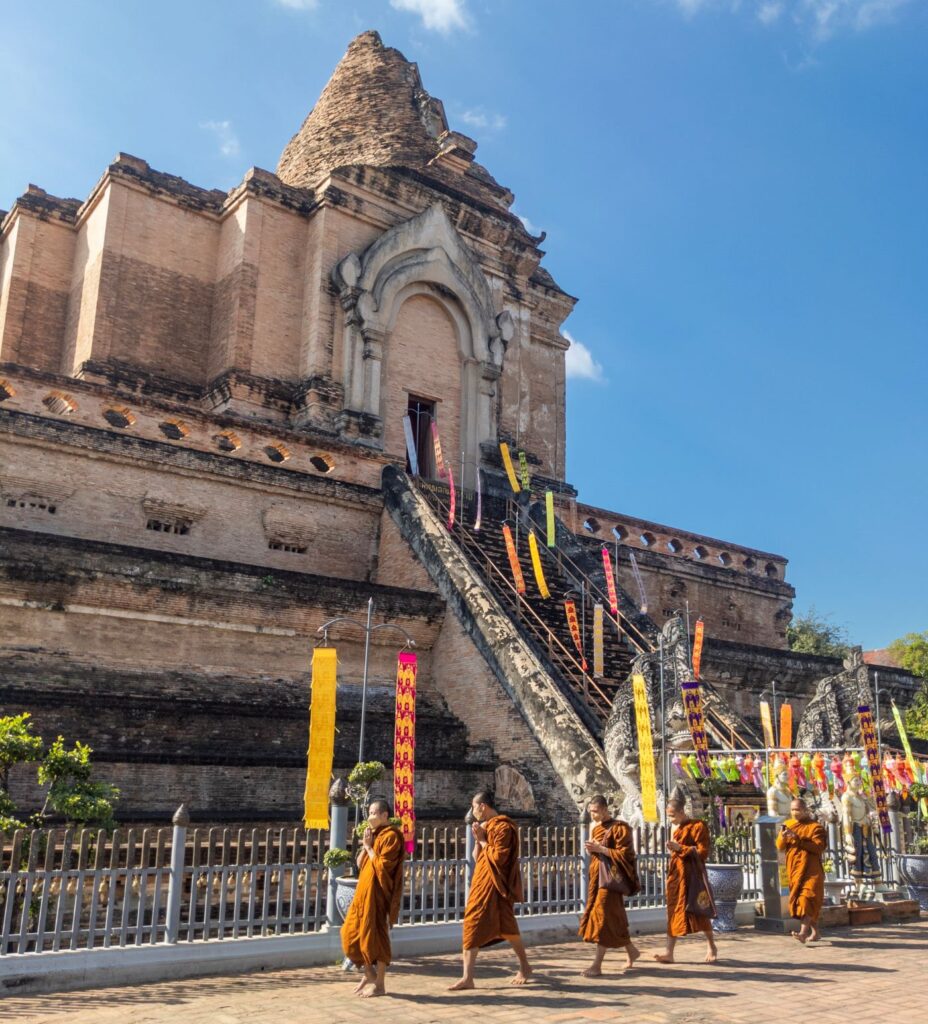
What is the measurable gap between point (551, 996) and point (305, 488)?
11124 millimetres

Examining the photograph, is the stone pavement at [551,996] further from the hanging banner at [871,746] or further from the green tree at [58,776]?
the hanging banner at [871,746]

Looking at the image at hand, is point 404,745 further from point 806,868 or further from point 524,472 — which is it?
point 524,472

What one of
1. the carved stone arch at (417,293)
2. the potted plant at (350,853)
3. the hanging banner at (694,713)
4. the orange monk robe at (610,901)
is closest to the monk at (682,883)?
the orange monk robe at (610,901)

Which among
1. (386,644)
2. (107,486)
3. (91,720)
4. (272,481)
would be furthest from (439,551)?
(91,720)

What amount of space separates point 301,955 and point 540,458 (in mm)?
16116

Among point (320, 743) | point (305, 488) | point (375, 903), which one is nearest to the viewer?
point (375, 903)

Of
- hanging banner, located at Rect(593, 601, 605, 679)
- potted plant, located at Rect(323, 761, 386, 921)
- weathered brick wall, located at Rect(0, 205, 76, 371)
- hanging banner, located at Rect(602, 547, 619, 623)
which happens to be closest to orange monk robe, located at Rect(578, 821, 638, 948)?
potted plant, located at Rect(323, 761, 386, 921)

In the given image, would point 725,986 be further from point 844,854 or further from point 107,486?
point 107,486

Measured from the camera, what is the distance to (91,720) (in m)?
11.2

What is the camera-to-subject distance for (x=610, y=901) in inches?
320

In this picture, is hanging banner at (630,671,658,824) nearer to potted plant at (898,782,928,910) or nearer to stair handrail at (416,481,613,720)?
stair handrail at (416,481,613,720)

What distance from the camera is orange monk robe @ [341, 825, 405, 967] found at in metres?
7.31

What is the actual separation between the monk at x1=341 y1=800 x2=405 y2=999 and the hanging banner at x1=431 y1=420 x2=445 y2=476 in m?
13.6

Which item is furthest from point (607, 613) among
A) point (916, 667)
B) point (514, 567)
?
point (916, 667)
